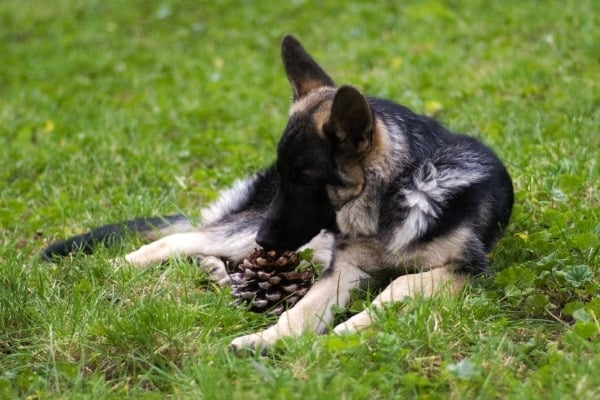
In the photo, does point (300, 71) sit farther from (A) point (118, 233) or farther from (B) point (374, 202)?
(A) point (118, 233)

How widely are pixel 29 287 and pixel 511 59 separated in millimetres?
5285

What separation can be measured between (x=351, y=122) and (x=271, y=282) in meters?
0.91

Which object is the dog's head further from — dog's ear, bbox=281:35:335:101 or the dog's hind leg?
the dog's hind leg

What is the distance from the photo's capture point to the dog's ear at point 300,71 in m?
4.60

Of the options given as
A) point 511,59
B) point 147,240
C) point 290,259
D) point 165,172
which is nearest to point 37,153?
point 165,172

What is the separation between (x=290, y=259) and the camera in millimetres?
4332

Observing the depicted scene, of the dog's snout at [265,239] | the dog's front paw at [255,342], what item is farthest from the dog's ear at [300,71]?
the dog's front paw at [255,342]

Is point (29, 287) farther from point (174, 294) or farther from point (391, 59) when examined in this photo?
point (391, 59)

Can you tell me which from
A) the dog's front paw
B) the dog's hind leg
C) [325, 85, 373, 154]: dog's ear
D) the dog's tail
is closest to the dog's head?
[325, 85, 373, 154]: dog's ear

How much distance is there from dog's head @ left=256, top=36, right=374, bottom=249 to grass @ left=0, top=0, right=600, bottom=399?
49 centimetres

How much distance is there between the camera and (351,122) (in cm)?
394

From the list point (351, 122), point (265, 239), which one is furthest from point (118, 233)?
point (351, 122)

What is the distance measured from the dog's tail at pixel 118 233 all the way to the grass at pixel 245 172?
13 cm

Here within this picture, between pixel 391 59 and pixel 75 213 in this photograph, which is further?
pixel 391 59
